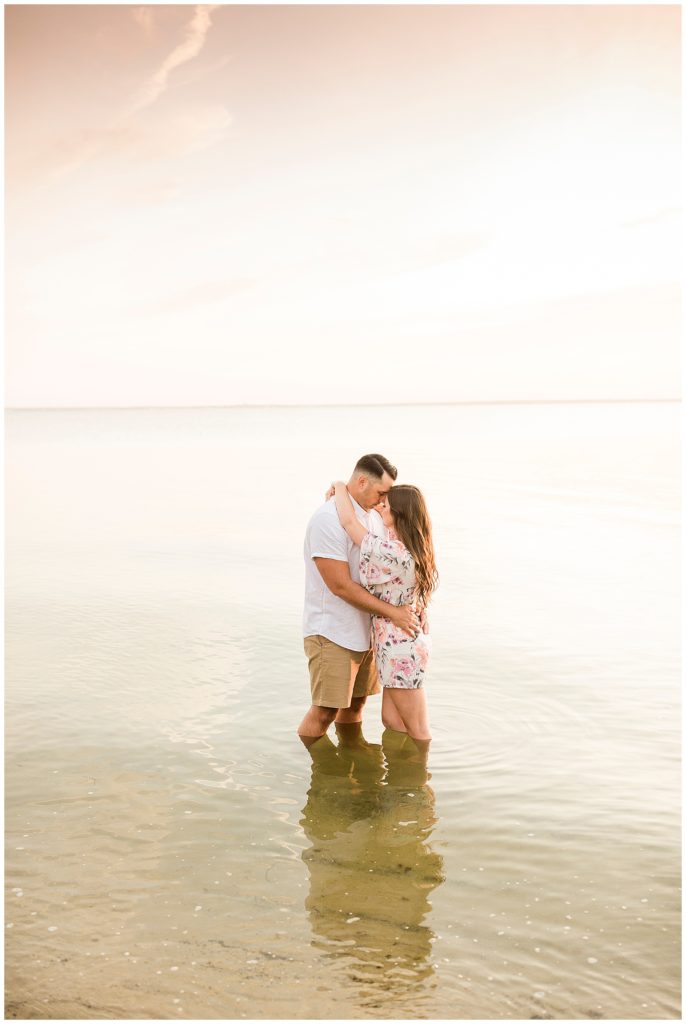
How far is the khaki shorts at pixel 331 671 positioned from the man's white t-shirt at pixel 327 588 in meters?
0.05

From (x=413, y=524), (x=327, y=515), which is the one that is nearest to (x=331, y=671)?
(x=327, y=515)

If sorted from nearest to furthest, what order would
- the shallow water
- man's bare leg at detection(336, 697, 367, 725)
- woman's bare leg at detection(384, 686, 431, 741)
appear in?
the shallow water
woman's bare leg at detection(384, 686, 431, 741)
man's bare leg at detection(336, 697, 367, 725)

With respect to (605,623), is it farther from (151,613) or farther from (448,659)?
(151,613)

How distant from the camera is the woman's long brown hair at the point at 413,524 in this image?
5.89m

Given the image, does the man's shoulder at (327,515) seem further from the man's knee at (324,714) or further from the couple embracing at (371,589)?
the man's knee at (324,714)

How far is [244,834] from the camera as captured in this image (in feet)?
17.2

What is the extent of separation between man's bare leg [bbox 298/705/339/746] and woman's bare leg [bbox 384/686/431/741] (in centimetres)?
43

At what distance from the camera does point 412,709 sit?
6191mm

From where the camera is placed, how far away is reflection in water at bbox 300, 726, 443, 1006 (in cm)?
409

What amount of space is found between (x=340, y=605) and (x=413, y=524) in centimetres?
78

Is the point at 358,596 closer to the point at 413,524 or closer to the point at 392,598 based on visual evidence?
the point at 392,598

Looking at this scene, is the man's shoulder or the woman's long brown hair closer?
the woman's long brown hair

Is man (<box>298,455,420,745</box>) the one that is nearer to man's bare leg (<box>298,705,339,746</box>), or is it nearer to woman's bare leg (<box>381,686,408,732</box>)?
man's bare leg (<box>298,705,339,746</box>)

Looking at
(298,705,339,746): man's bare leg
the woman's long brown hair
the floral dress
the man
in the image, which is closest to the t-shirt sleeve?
the man
